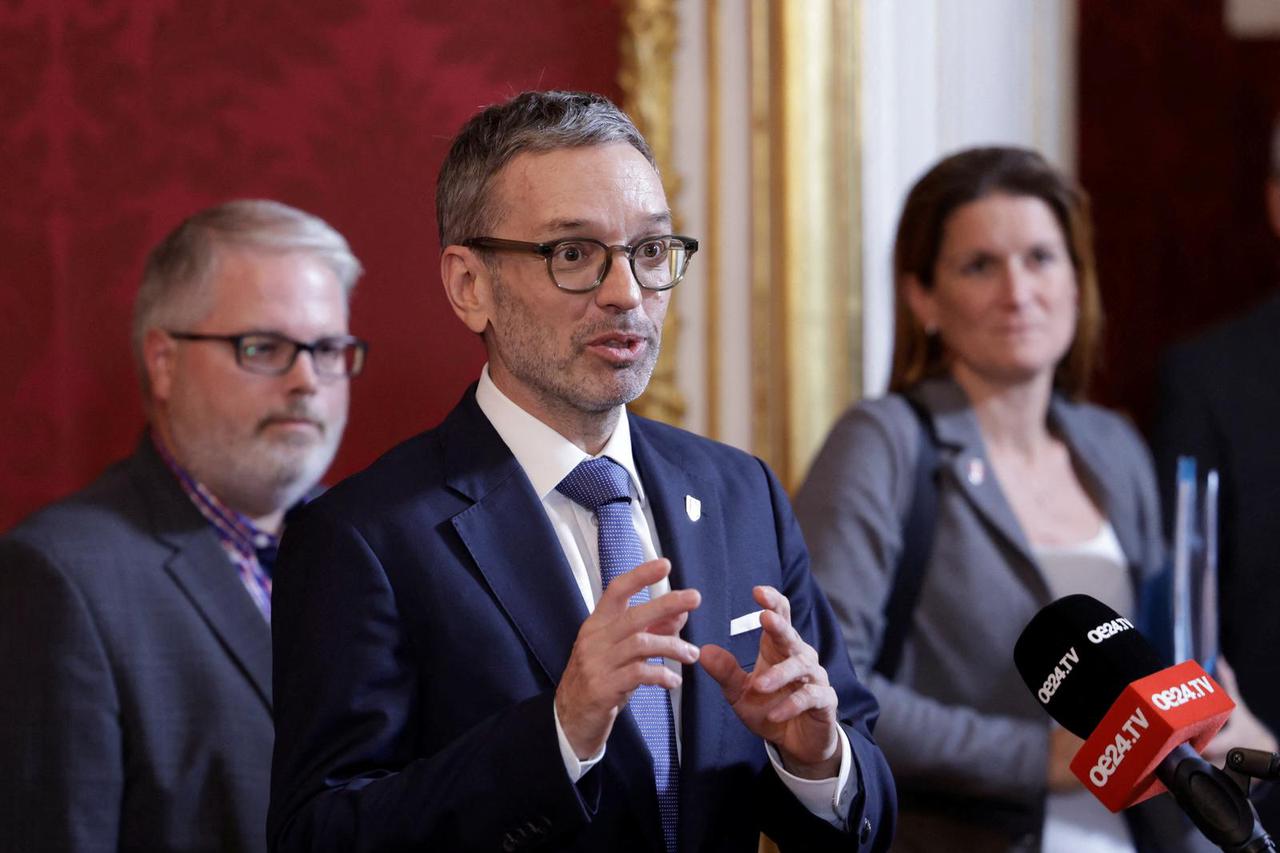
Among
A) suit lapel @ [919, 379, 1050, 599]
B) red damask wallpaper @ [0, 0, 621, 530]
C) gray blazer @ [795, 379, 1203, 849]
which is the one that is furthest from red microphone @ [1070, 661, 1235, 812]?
red damask wallpaper @ [0, 0, 621, 530]

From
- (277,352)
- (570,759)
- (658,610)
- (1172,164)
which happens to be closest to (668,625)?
(658,610)

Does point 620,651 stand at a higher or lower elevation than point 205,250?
lower

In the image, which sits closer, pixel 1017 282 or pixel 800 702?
pixel 800 702

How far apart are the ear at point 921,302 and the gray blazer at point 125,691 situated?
1367 mm

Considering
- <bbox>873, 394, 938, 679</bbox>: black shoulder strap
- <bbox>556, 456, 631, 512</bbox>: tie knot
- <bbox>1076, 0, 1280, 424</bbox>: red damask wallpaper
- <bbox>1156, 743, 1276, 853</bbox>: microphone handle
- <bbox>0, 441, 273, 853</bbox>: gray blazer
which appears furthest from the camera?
<bbox>1076, 0, 1280, 424</bbox>: red damask wallpaper

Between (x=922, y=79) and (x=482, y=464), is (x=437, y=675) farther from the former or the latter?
(x=922, y=79)

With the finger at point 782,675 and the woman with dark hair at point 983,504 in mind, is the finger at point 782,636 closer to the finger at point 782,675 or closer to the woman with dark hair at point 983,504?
the finger at point 782,675

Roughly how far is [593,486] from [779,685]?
1.31ft

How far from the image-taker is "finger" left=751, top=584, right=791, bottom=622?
1.77 metres

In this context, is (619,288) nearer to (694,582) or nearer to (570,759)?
(694,582)

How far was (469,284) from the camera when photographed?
6.79ft

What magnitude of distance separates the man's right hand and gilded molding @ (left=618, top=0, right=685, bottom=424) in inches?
71.4

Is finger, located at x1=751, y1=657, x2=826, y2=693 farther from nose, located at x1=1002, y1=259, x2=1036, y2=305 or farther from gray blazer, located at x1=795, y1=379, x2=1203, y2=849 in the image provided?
nose, located at x1=1002, y1=259, x2=1036, y2=305

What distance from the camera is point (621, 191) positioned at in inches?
77.2
